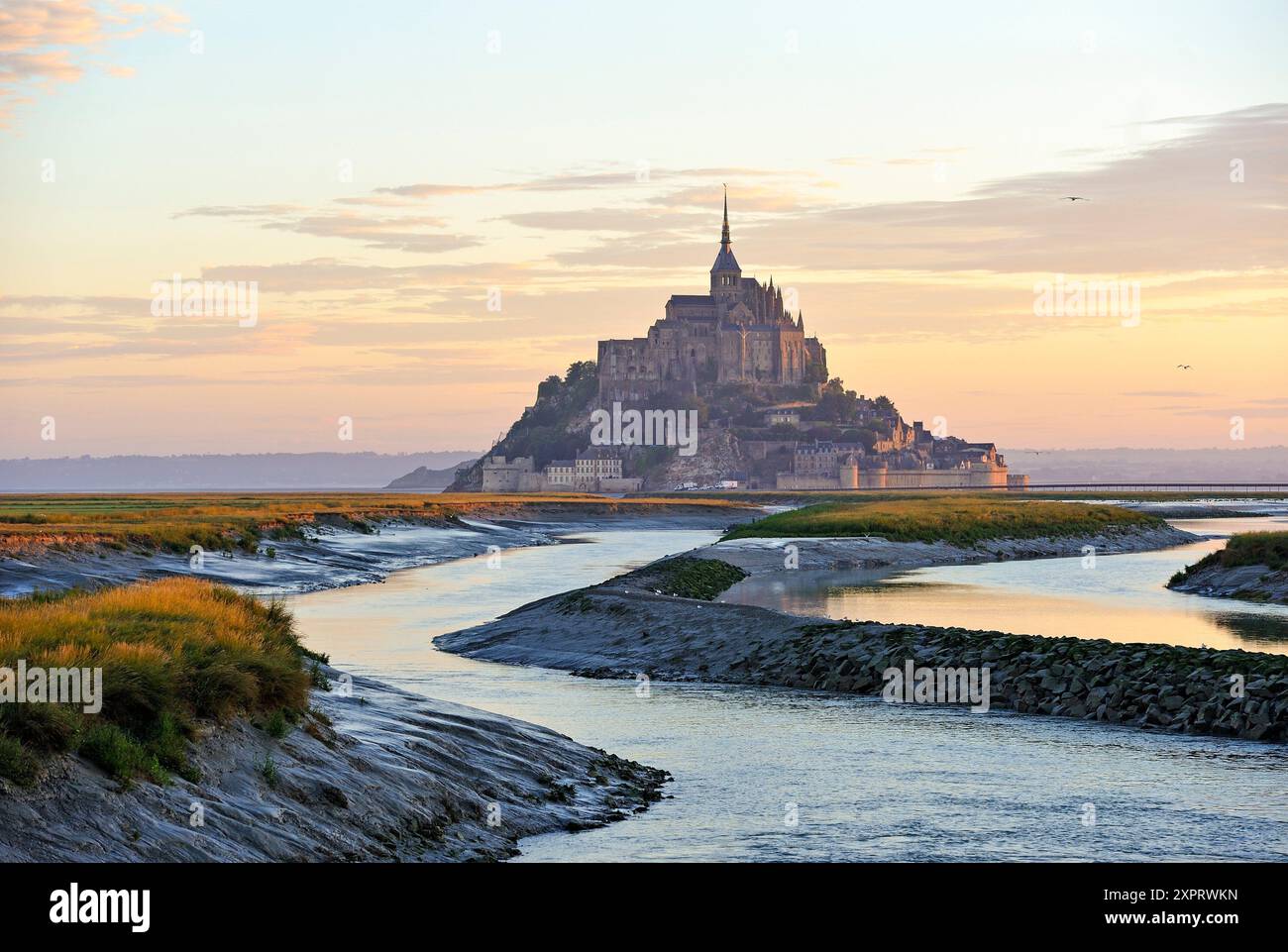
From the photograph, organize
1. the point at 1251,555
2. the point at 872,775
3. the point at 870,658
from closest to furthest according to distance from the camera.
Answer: the point at 872,775
the point at 870,658
the point at 1251,555

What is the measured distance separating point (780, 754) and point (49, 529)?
4071cm

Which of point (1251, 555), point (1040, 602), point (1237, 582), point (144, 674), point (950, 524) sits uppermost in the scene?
point (144, 674)

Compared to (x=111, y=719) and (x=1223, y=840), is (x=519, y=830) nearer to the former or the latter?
(x=111, y=719)

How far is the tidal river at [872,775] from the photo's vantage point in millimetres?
14289

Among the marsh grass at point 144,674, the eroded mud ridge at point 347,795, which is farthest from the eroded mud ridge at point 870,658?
the marsh grass at point 144,674

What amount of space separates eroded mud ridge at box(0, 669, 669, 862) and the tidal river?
747mm

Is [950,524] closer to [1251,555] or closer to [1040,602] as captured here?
[1251,555]

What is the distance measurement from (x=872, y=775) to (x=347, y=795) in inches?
267

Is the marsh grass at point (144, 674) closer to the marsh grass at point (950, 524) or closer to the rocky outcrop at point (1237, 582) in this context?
the rocky outcrop at point (1237, 582)

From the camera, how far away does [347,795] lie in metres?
13.9

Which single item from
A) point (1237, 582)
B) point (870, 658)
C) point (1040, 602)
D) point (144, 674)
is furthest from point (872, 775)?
point (1237, 582)

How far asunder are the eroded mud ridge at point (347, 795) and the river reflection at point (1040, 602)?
16.6 meters

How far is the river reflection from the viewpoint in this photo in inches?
1314
